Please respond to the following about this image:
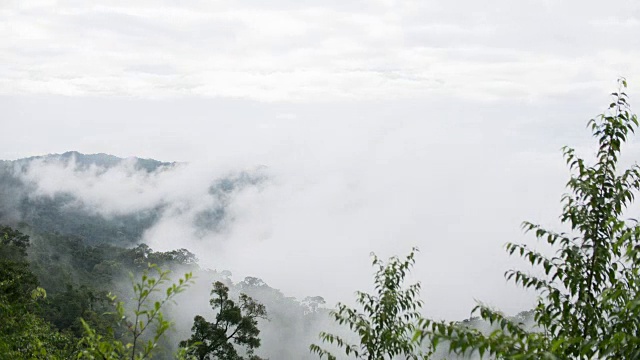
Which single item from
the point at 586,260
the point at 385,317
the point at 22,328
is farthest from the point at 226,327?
the point at 586,260

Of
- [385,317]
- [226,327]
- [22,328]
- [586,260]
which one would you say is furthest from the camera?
[226,327]

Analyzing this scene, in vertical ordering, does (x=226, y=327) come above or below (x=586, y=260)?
above

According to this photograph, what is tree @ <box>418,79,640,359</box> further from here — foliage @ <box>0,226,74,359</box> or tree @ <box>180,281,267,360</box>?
tree @ <box>180,281,267,360</box>

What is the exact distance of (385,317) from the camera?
28.6ft

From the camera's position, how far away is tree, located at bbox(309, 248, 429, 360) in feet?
27.2

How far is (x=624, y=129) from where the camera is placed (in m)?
6.18

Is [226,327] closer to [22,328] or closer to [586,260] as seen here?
[22,328]

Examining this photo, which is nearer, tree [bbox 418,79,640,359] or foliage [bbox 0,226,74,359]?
tree [bbox 418,79,640,359]

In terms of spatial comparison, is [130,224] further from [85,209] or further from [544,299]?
[544,299]

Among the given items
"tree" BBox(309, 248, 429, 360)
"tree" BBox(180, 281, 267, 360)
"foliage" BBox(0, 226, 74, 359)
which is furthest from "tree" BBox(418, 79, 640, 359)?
"tree" BBox(180, 281, 267, 360)

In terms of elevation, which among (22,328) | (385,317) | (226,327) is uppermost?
(226,327)

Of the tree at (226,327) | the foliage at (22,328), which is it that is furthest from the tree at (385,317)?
the tree at (226,327)

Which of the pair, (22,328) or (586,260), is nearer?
(586,260)

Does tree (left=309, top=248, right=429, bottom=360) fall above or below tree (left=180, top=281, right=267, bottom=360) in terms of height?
below
